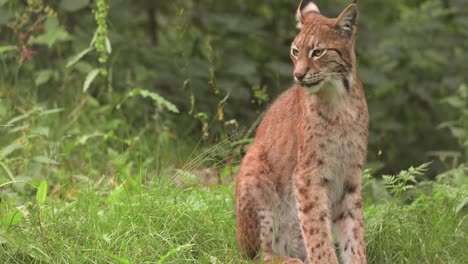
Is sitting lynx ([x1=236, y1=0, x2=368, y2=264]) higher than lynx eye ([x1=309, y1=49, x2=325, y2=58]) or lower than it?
lower

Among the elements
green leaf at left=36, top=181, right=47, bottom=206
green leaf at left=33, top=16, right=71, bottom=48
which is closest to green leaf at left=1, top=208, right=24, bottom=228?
green leaf at left=36, top=181, right=47, bottom=206

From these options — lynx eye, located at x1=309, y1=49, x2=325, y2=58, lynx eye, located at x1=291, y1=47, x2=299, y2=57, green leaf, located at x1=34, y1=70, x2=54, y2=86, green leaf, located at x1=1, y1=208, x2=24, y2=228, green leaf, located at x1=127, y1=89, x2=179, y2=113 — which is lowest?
green leaf, located at x1=34, y1=70, x2=54, y2=86

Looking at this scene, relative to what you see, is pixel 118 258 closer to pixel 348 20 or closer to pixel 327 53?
pixel 327 53

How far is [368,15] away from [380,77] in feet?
2.63

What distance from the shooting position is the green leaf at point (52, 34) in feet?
23.6

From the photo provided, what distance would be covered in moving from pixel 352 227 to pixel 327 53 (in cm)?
97

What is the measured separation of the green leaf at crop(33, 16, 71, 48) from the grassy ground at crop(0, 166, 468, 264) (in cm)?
174

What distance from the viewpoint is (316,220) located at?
5.04 metres

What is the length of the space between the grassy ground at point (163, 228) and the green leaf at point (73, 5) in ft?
7.36

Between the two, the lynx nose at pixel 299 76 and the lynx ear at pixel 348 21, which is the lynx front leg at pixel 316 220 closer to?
the lynx nose at pixel 299 76

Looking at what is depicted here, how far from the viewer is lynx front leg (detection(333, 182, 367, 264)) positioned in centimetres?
507

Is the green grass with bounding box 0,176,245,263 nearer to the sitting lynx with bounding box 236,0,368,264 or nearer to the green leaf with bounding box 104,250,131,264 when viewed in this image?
the green leaf with bounding box 104,250,131,264

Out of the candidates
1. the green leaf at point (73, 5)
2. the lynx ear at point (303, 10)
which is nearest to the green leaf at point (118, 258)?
the lynx ear at point (303, 10)

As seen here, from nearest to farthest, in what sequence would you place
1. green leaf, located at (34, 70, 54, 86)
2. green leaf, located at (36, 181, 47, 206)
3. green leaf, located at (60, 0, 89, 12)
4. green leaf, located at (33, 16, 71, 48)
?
green leaf, located at (36, 181, 47, 206) < green leaf, located at (33, 16, 71, 48) < green leaf, located at (34, 70, 54, 86) < green leaf, located at (60, 0, 89, 12)
